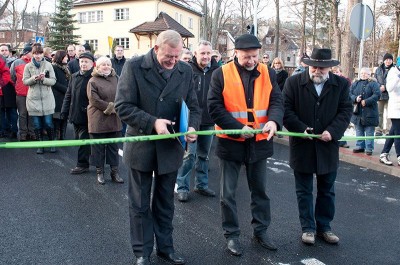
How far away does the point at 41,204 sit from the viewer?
18.8 feet

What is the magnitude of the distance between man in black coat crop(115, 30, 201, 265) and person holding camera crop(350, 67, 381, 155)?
19.4 ft

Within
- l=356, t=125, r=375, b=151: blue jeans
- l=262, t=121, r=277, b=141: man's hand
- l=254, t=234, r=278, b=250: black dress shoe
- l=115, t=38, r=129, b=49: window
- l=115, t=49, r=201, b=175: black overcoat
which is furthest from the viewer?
l=115, t=38, r=129, b=49: window

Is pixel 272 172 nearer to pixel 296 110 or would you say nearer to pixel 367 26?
pixel 296 110

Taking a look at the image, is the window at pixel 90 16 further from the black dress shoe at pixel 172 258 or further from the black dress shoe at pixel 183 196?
the black dress shoe at pixel 172 258

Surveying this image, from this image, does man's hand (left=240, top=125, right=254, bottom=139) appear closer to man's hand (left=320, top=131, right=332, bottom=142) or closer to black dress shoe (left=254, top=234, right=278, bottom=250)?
man's hand (left=320, top=131, right=332, bottom=142)

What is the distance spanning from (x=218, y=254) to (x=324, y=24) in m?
50.3

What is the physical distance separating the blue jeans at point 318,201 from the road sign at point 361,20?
245 inches

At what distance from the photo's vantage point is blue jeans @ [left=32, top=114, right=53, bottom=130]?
8906 mm

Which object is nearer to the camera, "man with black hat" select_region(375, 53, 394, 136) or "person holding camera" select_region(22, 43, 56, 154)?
"person holding camera" select_region(22, 43, 56, 154)

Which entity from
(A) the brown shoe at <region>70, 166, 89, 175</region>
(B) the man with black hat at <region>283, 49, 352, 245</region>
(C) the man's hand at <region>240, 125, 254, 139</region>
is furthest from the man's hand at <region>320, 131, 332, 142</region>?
(A) the brown shoe at <region>70, 166, 89, 175</region>

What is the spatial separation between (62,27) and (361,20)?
37.8 metres

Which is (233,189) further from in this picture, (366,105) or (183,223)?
(366,105)

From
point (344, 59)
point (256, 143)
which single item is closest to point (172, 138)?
point (256, 143)

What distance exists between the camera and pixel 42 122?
9039 mm
